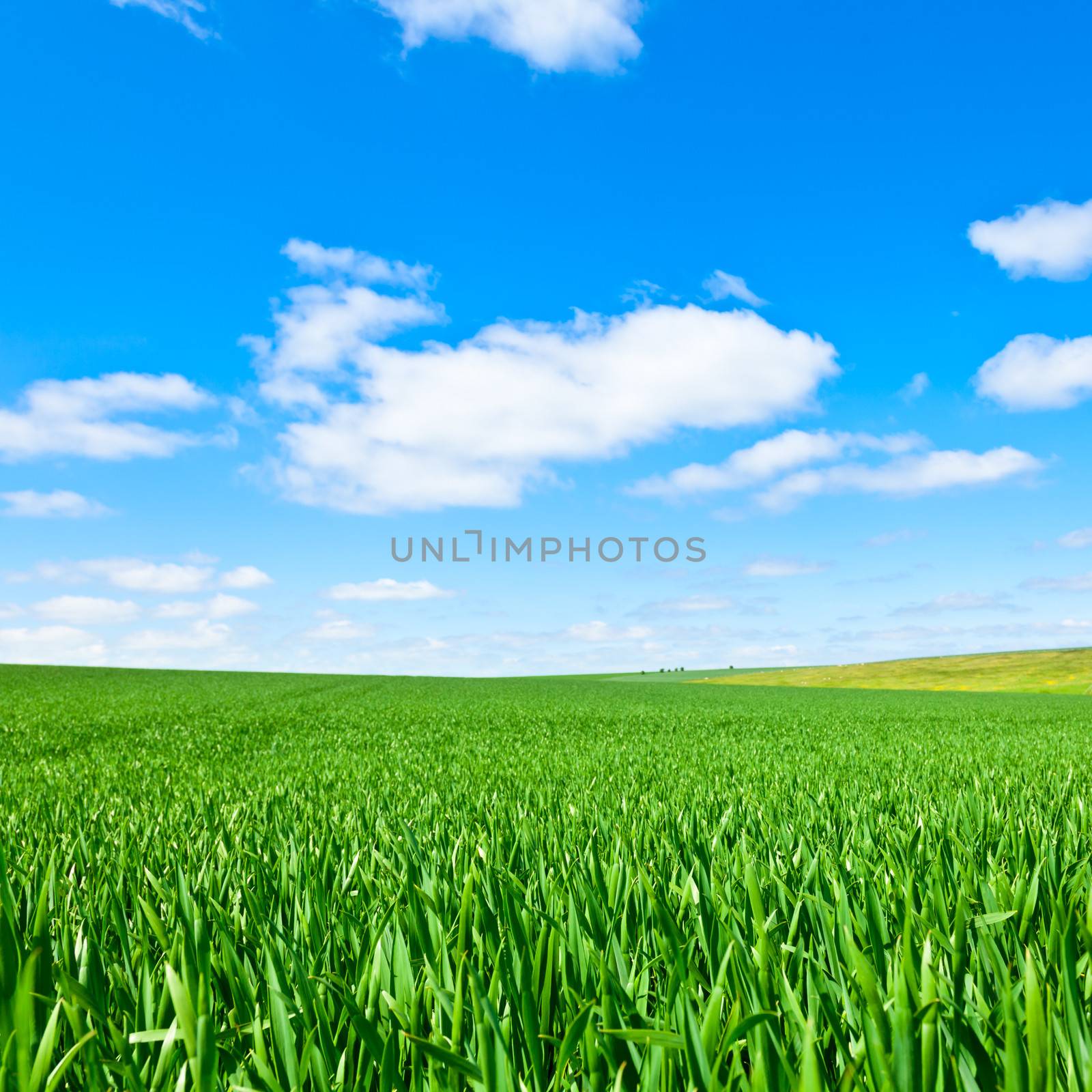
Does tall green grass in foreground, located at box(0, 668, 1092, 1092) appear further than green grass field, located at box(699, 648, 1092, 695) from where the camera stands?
No

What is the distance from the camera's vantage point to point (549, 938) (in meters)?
1.68

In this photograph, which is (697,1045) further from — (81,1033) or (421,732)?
(421,732)

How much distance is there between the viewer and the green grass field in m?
58.4

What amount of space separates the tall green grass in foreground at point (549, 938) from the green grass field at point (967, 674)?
5917cm

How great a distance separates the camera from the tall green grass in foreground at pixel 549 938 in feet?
3.88

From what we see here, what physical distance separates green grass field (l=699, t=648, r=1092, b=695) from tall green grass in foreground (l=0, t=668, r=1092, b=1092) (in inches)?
2329

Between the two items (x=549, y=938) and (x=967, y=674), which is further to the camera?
(x=967, y=674)

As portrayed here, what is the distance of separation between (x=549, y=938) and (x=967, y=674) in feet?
254

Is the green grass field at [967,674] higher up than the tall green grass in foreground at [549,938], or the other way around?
the tall green grass in foreground at [549,938]

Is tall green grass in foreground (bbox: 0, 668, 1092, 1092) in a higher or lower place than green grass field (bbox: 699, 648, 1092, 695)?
higher

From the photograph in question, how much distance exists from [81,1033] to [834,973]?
1.68 m

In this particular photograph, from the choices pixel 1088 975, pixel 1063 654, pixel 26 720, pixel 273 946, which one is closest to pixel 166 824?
pixel 273 946

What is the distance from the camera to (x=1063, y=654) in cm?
7069

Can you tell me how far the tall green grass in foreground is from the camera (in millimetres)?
1183
